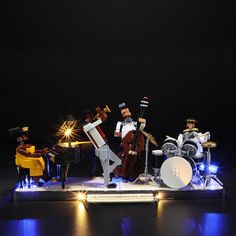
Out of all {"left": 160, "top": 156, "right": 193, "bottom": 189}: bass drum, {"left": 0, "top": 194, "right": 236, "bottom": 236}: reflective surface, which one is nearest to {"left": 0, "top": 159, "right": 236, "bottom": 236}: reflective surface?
{"left": 0, "top": 194, "right": 236, "bottom": 236}: reflective surface

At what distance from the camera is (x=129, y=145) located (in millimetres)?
3428

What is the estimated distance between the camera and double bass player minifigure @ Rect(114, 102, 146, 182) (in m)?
3.41

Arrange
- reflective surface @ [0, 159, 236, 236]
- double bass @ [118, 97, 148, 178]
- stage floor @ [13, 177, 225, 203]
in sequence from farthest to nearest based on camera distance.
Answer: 1. double bass @ [118, 97, 148, 178]
2. stage floor @ [13, 177, 225, 203]
3. reflective surface @ [0, 159, 236, 236]

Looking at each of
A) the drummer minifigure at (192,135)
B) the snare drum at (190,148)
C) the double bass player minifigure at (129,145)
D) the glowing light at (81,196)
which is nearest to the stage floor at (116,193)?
the glowing light at (81,196)

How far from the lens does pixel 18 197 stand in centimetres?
329

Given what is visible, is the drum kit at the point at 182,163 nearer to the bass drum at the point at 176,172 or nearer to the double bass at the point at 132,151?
the bass drum at the point at 176,172

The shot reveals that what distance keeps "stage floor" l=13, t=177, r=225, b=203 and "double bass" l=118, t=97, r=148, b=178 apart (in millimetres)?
118

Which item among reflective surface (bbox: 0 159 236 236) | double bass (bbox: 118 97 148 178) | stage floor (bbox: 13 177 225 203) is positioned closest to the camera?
reflective surface (bbox: 0 159 236 236)

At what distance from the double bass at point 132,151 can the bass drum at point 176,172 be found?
223mm

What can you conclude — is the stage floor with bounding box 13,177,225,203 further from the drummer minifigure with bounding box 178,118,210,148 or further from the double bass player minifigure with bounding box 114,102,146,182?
the drummer minifigure with bounding box 178,118,210,148

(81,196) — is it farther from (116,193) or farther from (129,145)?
(129,145)

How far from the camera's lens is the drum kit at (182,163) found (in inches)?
131

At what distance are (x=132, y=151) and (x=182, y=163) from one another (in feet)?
1.28

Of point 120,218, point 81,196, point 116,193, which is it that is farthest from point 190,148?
point 81,196
